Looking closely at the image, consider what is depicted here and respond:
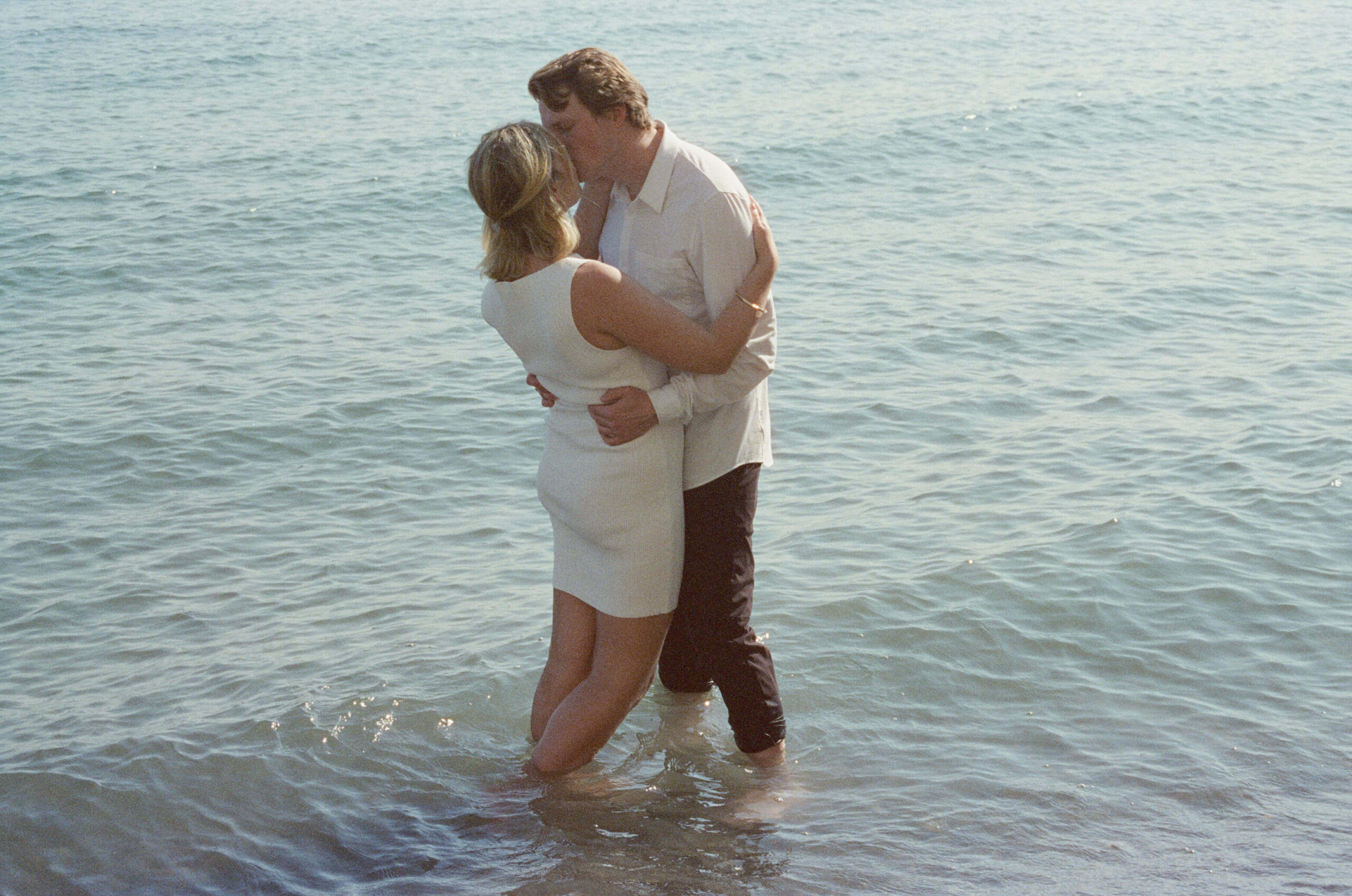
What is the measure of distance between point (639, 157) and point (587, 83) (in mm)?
246

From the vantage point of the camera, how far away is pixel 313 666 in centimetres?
513

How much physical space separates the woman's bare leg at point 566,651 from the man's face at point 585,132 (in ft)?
4.11

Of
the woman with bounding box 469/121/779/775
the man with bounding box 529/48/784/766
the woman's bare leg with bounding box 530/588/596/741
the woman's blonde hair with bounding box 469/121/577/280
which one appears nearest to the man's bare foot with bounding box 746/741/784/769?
the man with bounding box 529/48/784/766

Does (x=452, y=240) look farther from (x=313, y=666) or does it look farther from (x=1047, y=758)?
(x=1047, y=758)

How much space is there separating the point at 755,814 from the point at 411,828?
3.39 ft

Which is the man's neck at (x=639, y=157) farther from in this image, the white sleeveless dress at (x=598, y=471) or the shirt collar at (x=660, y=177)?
the white sleeveless dress at (x=598, y=471)

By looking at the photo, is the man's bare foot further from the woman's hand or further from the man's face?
the man's face

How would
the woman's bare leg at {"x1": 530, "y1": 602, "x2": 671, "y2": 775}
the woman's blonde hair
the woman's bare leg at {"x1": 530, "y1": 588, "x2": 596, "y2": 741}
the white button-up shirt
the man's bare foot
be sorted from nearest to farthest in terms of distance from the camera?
the woman's blonde hair
the white button-up shirt
the woman's bare leg at {"x1": 530, "y1": 602, "x2": 671, "y2": 775}
the woman's bare leg at {"x1": 530, "y1": 588, "x2": 596, "y2": 741}
the man's bare foot

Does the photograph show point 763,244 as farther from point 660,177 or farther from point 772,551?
point 772,551

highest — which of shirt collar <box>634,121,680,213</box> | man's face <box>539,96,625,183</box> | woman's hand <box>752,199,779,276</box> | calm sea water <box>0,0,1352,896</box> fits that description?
man's face <box>539,96,625,183</box>

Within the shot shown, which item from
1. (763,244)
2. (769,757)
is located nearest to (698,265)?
(763,244)

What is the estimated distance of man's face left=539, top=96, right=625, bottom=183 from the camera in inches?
136

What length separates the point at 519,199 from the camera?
3.27m

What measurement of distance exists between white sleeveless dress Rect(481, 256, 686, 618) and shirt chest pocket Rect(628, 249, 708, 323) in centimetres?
18
